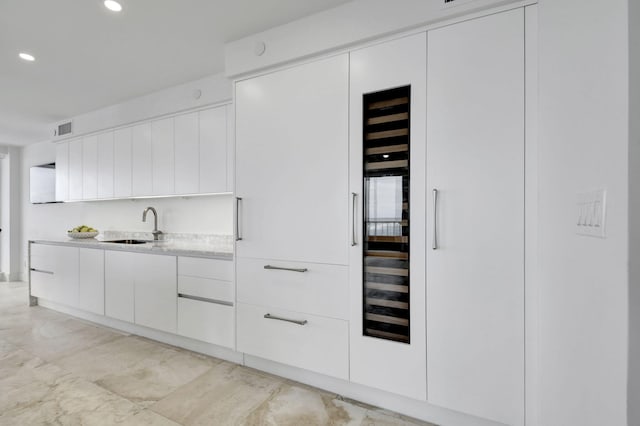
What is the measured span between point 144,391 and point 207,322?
62 cm

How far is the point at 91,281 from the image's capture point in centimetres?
358

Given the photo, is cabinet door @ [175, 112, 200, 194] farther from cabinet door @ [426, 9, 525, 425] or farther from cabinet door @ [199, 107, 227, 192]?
cabinet door @ [426, 9, 525, 425]

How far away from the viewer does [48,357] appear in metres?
2.78

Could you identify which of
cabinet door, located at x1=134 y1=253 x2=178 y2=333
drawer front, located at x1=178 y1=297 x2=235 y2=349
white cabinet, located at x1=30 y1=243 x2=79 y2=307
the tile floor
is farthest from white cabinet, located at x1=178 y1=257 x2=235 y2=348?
white cabinet, located at x1=30 y1=243 x2=79 y2=307

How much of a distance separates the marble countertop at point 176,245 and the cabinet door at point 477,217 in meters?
1.61

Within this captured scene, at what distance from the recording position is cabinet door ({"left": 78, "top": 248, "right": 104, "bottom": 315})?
3488 millimetres

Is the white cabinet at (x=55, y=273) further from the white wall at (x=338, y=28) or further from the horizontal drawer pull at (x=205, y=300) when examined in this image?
the white wall at (x=338, y=28)

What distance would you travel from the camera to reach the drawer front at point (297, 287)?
209 centimetres

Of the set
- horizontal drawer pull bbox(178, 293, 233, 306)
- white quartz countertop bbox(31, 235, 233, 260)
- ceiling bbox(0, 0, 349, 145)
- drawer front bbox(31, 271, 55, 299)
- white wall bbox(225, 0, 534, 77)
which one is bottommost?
drawer front bbox(31, 271, 55, 299)

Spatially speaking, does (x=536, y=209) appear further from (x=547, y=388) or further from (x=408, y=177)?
(x=547, y=388)

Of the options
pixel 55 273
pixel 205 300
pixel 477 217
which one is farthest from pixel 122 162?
pixel 477 217

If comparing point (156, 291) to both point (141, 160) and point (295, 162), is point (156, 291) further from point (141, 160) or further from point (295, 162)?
point (295, 162)

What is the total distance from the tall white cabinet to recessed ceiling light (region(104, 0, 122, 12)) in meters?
0.87

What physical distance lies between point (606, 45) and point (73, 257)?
4.69m
